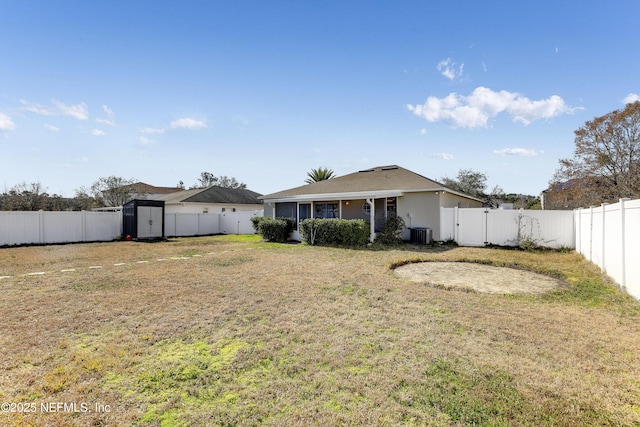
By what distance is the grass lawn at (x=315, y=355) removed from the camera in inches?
91.1

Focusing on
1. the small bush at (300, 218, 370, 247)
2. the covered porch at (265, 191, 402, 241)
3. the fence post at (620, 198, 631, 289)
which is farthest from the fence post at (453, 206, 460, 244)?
the fence post at (620, 198, 631, 289)

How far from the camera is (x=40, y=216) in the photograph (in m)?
15.2

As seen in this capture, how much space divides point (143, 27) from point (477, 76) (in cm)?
1305

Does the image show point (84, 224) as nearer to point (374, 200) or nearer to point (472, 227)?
point (374, 200)

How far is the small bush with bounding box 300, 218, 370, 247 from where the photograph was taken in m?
13.0

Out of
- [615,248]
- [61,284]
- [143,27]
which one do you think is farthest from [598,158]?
[61,284]

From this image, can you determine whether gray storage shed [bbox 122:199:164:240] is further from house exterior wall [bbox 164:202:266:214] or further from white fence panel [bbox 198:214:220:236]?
house exterior wall [bbox 164:202:266:214]

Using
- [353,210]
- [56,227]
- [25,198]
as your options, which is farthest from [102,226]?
[353,210]

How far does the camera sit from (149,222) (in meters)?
18.0

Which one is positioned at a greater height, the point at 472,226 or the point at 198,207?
the point at 198,207

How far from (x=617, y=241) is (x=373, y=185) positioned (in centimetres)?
1048

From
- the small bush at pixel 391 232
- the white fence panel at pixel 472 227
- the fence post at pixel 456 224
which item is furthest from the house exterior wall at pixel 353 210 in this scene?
the white fence panel at pixel 472 227

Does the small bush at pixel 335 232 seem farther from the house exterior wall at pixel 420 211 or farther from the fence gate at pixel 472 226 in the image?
the fence gate at pixel 472 226

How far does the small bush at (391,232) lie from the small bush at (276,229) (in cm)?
498
